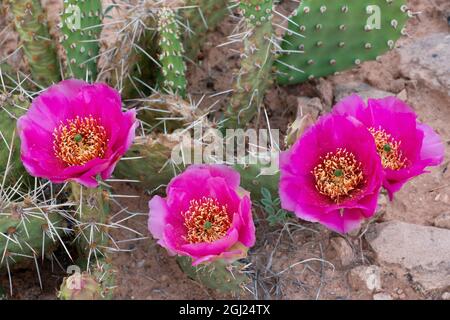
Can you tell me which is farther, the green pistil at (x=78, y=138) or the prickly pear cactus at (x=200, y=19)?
the prickly pear cactus at (x=200, y=19)

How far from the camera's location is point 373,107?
1.64m

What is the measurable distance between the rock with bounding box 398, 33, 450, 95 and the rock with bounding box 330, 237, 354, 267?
2.25ft

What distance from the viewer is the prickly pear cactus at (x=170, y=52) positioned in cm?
194

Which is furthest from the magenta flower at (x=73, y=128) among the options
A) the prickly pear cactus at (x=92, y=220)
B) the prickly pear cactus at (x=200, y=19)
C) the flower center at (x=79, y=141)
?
the prickly pear cactus at (x=200, y=19)

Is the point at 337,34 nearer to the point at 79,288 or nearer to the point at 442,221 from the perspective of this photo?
the point at 442,221

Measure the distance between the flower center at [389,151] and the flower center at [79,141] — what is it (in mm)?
620

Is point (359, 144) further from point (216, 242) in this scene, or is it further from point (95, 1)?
point (95, 1)

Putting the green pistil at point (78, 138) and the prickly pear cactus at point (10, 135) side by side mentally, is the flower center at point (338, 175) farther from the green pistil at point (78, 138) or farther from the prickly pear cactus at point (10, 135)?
the prickly pear cactus at point (10, 135)

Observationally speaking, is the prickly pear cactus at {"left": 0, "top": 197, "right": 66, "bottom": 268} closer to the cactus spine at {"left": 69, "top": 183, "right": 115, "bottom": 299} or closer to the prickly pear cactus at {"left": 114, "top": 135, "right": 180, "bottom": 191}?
the cactus spine at {"left": 69, "top": 183, "right": 115, "bottom": 299}

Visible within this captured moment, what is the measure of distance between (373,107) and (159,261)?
0.76m

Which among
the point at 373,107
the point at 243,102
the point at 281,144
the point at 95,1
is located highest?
the point at 95,1

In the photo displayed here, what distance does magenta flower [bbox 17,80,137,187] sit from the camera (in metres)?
1.53

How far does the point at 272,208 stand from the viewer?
1.91 m

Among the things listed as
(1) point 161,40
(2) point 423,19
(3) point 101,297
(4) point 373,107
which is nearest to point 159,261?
(3) point 101,297
